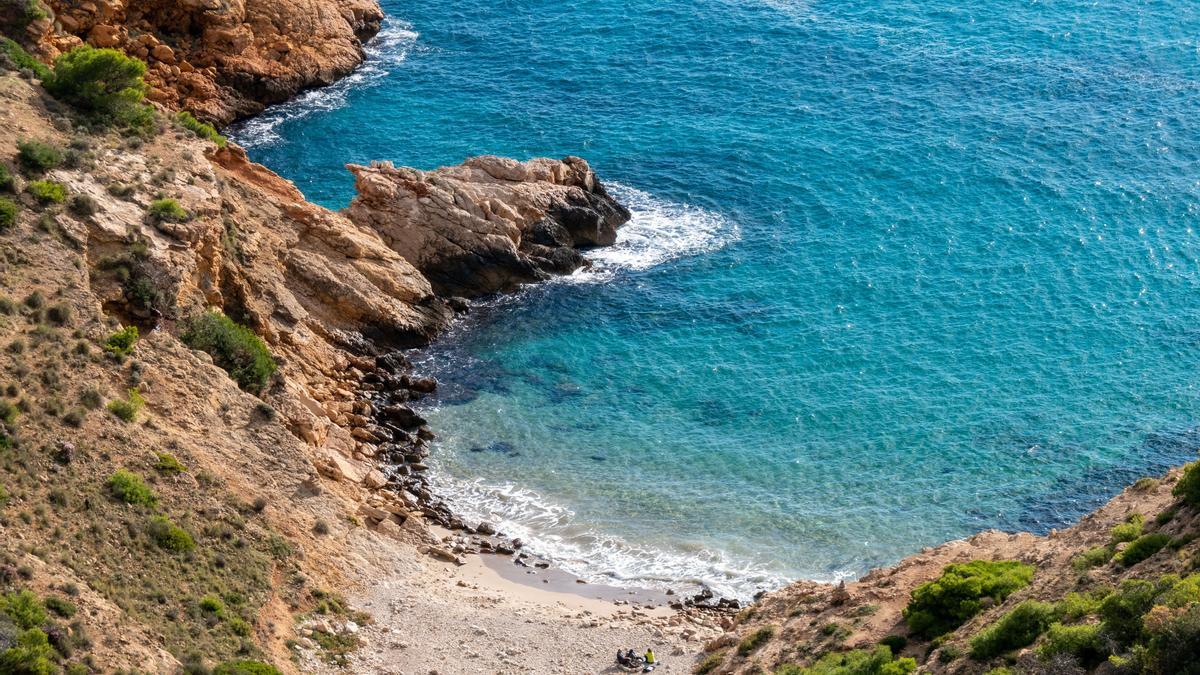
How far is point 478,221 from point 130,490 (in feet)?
124

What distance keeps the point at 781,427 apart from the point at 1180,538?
111ft

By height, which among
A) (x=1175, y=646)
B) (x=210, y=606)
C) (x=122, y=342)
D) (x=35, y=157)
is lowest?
(x=210, y=606)

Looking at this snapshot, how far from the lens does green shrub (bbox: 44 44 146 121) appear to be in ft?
211

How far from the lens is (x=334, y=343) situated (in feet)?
244

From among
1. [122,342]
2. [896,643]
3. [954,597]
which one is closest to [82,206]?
[122,342]

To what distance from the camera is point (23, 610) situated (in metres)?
40.5

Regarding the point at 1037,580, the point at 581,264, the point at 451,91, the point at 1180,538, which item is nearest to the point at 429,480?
the point at 581,264

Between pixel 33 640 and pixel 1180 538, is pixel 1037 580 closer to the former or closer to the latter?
pixel 1180 538

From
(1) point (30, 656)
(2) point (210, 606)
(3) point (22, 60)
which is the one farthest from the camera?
(3) point (22, 60)

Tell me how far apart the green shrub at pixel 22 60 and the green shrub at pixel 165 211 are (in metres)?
10.8

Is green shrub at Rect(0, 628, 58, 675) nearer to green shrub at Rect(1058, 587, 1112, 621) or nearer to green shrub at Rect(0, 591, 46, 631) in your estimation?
green shrub at Rect(0, 591, 46, 631)

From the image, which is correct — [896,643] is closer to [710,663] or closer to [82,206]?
[710,663]

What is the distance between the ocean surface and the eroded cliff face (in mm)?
2528

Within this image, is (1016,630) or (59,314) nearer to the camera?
(1016,630)
